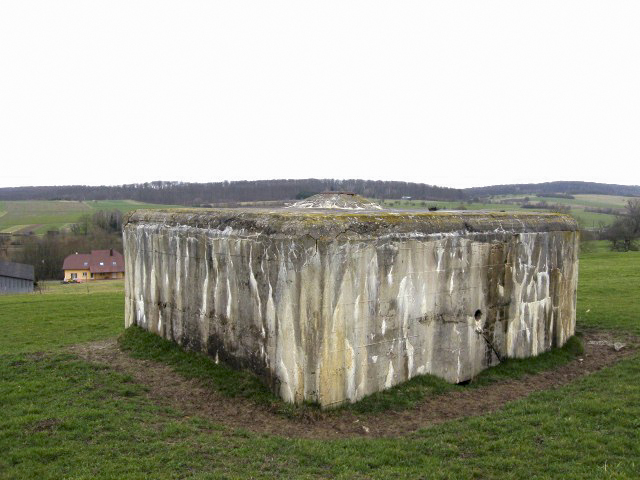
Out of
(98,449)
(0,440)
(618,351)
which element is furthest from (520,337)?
(0,440)

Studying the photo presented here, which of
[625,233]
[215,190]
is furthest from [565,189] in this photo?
[215,190]

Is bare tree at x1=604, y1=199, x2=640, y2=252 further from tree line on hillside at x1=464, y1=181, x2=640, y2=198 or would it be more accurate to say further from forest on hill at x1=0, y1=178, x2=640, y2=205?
tree line on hillside at x1=464, y1=181, x2=640, y2=198

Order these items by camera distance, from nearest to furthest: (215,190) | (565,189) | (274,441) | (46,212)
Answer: (274,441) < (215,190) < (46,212) < (565,189)

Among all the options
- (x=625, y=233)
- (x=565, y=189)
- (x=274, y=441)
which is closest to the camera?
(x=274, y=441)

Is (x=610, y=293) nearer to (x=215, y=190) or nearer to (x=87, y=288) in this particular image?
(x=87, y=288)

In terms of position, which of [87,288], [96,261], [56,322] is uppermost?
[56,322]

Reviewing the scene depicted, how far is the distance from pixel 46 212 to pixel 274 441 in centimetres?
8268

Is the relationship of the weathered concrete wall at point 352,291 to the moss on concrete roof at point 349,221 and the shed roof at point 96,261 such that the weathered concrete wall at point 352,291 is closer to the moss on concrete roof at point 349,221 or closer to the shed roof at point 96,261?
the moss on concrete roof at point 349,221

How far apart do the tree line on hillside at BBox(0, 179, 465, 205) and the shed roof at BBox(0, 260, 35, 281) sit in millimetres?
13296

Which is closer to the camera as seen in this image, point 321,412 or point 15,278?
point 321,412

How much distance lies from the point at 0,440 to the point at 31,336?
9.45m

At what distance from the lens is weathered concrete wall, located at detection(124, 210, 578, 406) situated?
8.25 meters

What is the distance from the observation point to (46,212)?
7956 cm

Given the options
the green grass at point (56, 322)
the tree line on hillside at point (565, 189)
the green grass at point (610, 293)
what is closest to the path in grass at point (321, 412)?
the green grass at point (56, 322)
